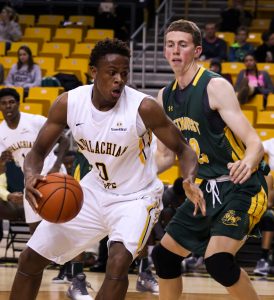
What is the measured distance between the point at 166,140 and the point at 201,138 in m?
0.50

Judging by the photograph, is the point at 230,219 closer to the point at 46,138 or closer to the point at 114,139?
the point at 114,139

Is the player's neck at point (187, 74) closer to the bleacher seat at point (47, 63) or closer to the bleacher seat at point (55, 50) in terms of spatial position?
the bleacher seat at point (47, 63)

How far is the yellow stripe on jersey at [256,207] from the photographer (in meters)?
5.55

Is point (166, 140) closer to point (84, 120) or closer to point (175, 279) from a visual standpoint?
point (84, 120)

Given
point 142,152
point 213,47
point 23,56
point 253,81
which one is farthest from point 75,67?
point 142,152

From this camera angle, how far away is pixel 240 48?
46.3ft

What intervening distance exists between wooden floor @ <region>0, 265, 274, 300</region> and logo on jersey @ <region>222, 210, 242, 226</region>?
8.39ft

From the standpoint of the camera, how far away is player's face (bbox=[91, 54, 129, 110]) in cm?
516

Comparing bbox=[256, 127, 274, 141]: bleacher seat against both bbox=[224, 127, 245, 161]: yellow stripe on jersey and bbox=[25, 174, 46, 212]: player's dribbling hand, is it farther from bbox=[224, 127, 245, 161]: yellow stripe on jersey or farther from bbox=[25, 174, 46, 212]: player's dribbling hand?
bbox=[25, 174, 46, 212]: player's dribbling hand

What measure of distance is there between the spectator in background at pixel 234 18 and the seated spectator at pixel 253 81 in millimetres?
3156

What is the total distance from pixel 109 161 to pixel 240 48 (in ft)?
30.0


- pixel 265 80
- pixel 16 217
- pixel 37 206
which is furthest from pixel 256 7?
pixel 37 206

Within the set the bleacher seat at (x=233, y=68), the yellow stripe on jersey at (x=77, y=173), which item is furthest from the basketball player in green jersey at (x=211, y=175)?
the bleacher seat at (x=233, y=68)

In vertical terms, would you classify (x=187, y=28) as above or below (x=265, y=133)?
above
